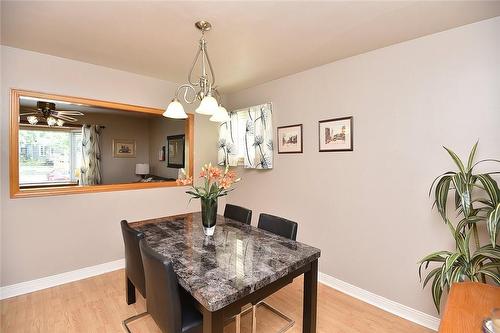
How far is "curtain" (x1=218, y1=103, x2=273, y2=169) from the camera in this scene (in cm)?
322

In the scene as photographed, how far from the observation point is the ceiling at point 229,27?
1633mm

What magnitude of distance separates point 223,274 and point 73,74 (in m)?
2.71

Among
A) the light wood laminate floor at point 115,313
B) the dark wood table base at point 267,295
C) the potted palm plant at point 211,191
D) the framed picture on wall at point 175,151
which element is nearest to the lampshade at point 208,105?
the potted palm plant at point 211,191

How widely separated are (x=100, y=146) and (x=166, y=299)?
15.7ft

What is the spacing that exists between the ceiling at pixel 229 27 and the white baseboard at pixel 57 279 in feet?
7.54

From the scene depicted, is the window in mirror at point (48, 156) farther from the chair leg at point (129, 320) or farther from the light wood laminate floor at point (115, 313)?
the chair leg at point (129, 320)

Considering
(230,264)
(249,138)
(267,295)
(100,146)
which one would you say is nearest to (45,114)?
(100,146)

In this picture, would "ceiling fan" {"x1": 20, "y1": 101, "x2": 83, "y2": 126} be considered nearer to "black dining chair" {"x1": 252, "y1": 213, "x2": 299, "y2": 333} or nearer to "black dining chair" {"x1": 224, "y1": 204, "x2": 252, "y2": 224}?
"black dining chair" {"x1": 224, "y1": 204, "x2": 252, "y2": 224}

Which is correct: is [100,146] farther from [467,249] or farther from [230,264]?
[467,249]

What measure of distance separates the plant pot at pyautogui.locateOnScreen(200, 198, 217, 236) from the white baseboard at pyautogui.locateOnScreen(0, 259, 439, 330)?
1542mm

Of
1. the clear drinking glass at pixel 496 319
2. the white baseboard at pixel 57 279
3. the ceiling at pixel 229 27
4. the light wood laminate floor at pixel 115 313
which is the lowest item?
the light wood laminate floor at pixel 115 313

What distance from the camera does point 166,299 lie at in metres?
1.27

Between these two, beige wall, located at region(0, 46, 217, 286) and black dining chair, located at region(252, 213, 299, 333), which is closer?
black dining chair, located at region(252, 213, 299, 333)

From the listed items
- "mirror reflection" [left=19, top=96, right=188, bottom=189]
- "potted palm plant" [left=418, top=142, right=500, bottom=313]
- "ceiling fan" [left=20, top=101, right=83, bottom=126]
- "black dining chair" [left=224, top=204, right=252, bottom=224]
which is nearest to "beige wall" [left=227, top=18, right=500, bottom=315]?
"potted palm plant" [left=418, top=142, right=500, bottom=313]
